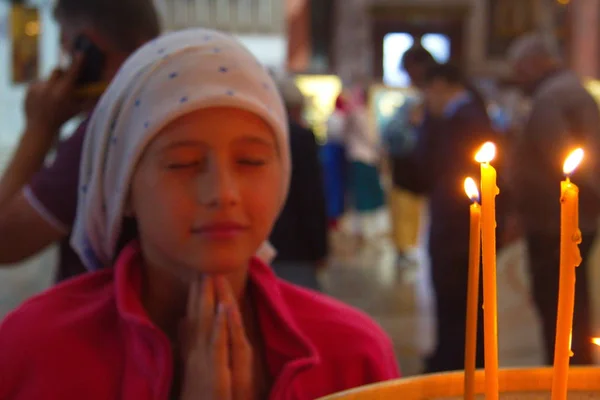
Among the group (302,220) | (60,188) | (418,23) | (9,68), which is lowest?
(302,220)

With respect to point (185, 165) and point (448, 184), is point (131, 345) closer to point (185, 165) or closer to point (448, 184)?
point (185, 165)

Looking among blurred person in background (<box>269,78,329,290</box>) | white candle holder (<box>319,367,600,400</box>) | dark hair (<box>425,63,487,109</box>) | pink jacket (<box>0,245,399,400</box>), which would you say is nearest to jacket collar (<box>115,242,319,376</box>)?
pink jacket (<box>0,245,399,400</box>)

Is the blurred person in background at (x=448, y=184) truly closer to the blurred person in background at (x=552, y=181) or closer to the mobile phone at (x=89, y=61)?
the blurred person in background at (x=552, y=181)

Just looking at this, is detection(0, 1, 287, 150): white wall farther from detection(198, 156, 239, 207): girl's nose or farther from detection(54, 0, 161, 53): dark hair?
detection(198, 156, 239, 207): girl's nose

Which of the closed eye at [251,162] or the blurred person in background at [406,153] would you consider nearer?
the closed eye at [251,162]

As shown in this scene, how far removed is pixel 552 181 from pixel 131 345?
98.4 inches

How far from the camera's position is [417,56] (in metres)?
3.76

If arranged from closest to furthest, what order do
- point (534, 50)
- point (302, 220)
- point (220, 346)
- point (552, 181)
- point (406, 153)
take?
point (220, 346) → point (302, 220) → point (552, 181) → point (534, 50) → point (406, 153)

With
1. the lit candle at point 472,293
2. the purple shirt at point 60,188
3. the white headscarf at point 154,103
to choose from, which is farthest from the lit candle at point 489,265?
the purple shirt at point 60,188

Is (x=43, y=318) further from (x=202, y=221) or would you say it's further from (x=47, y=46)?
(x=47, y=46)

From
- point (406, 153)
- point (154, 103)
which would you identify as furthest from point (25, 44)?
point (154, 103)

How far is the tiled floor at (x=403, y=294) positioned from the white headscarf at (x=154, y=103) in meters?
1.46

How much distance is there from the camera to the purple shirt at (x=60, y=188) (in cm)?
136

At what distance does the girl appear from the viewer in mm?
989
